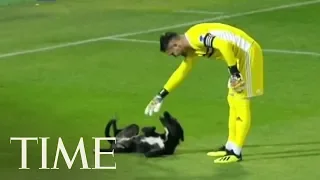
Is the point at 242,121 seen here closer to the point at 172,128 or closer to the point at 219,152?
the point at 219,152

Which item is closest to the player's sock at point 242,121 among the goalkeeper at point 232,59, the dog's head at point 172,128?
the goalkeeper at point 232,59

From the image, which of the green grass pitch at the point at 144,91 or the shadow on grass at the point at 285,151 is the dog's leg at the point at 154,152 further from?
the shadow on grass at the point at 285,151

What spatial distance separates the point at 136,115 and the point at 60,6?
1231 cm

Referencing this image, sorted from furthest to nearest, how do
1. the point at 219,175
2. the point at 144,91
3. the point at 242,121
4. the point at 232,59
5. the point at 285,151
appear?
the point at 144,91, the point at 285,151, the point at 242,121, the point at 219,175, the point at 232,59

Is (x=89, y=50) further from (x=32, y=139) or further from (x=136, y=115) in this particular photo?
(x=32, y=139)

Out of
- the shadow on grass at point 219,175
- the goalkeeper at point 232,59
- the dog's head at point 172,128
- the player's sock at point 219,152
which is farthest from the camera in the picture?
the player's sock at point 219,152

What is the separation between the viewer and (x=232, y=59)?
1062 centimetres

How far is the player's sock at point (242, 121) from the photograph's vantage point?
36.0 ft

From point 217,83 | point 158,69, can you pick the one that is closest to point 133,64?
point 158,69

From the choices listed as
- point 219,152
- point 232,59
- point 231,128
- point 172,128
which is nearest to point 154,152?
point 172,128

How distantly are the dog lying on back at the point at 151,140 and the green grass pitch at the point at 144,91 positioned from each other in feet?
0.42

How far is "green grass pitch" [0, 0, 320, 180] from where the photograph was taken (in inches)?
440

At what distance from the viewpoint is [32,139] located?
1223 cm

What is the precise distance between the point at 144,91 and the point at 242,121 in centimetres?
443
